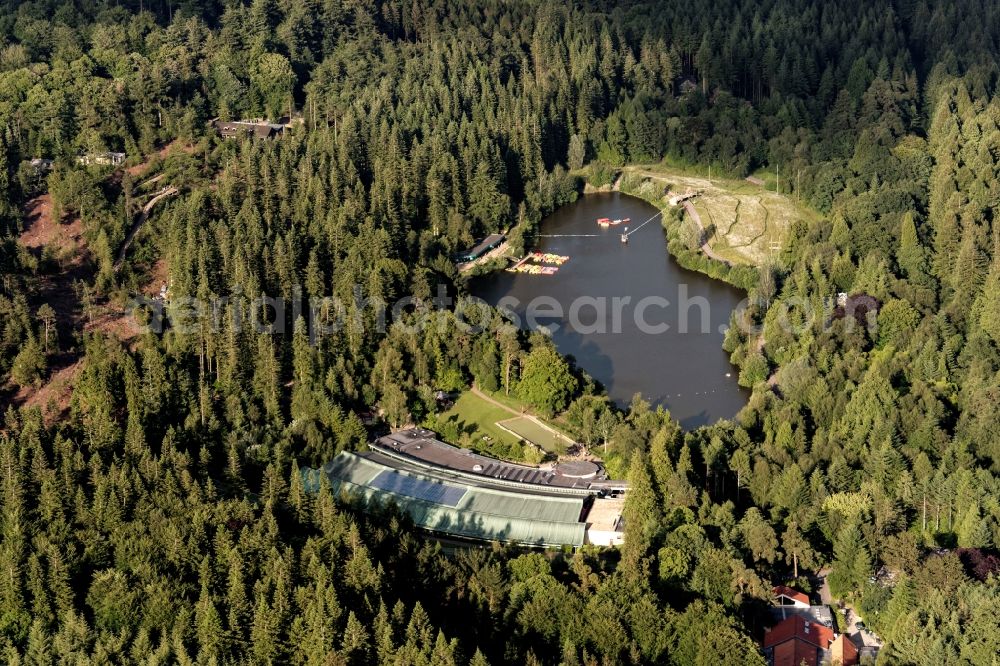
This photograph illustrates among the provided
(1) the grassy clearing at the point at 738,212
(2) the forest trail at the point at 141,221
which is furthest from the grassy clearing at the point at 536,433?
(1) the grassy clearing at the point at 738,212

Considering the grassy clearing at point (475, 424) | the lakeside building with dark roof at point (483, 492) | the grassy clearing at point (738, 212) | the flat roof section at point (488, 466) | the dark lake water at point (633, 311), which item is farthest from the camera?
the grassy clearing at point (738, 212)

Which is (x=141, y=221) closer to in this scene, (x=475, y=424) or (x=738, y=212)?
(x=475, y=424)

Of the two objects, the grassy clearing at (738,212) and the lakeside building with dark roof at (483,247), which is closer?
the lakeside building with dark roof at (483,247)

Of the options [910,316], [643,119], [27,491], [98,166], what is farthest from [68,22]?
[910,316]

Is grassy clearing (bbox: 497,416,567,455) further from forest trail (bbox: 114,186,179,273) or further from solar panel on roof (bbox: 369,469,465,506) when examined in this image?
forest trail (bbox: 114,186,179,273)

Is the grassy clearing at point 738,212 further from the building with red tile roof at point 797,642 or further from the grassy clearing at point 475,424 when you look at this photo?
the building with red tile roof at point 797,642

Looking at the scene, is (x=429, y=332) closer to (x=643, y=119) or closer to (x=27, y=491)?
(x=27, y=491)
